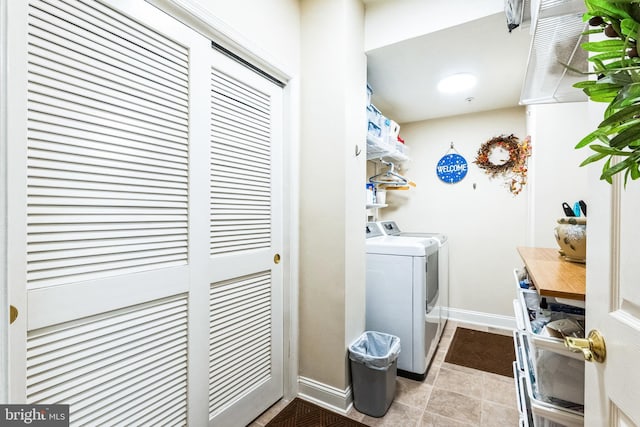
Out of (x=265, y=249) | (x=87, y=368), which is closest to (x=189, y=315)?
(x=87, y=368)

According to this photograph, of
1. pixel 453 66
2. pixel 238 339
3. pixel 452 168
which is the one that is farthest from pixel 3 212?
pixel 452 168

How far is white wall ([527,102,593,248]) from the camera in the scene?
1.95m

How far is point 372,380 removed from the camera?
1.72 meters

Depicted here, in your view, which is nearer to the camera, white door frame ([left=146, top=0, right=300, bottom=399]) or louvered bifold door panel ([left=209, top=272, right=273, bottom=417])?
louvered bifold door panel ([left=209, top=272, right=273, bottom=417])

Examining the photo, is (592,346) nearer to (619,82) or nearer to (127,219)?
(619,82)

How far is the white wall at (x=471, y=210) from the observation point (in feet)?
9.86

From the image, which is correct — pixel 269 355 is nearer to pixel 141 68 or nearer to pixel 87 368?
pixel 87 368

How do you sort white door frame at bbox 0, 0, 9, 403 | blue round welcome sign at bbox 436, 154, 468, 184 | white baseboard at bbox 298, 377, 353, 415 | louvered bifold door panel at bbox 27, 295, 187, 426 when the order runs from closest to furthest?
white door frame at bbox 0, 0, 9, 403 < louvered bifold door panel at bbox 27, 295, 187, 426 < white baseboard at bbox 298, 377, 353, 415 < blue round welcome sign at bbox 436, 154, 468, 184

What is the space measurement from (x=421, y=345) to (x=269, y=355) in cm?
108

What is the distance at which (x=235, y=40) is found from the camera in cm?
146

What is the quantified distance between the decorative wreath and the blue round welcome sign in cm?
16

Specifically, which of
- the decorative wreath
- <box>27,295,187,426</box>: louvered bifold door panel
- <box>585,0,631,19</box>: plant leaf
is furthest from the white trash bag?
the decorative wreath

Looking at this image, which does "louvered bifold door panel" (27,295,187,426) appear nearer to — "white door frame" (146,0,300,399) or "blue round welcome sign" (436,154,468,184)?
"white door frame" (146,0,300,399)

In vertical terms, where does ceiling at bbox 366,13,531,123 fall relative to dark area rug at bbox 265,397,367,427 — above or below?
above
